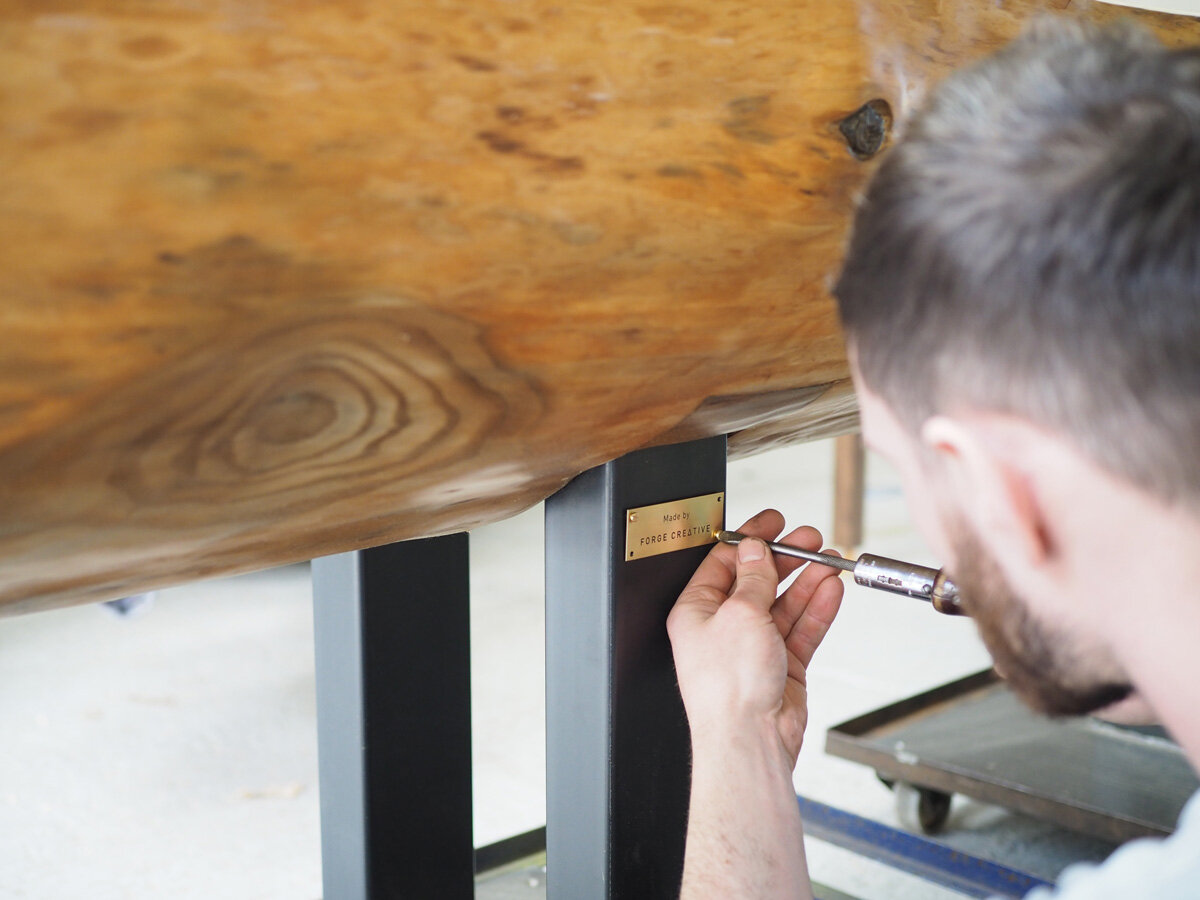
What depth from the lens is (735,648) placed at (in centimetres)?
88

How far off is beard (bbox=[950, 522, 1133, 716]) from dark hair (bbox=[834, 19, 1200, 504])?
3.9 inches

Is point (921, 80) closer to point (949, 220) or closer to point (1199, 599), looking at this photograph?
point (949, 220)

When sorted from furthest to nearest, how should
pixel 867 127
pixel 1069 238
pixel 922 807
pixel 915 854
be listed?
pixel 922 807 < pixel 915 854 < pixel 867 127 < pixel 1069 238

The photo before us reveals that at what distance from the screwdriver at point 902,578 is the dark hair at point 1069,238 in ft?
1.04

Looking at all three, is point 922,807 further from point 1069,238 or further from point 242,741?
point 1069,238

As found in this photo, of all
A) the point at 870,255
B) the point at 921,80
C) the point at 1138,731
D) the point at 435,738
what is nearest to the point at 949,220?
the point at 870,255

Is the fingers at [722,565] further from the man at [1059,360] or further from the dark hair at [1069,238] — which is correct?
the dark hair at [1069,238]

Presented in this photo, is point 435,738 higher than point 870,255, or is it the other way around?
point 870,255

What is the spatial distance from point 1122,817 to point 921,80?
4.30 ft

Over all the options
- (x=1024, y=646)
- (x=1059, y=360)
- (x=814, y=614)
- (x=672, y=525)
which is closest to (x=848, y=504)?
(x=814, y=614)

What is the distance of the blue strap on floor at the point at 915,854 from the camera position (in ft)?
5.42

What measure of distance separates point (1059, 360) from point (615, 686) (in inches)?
18.9

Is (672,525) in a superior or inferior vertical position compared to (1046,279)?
inferior

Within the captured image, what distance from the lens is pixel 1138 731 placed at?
2.14 metres
